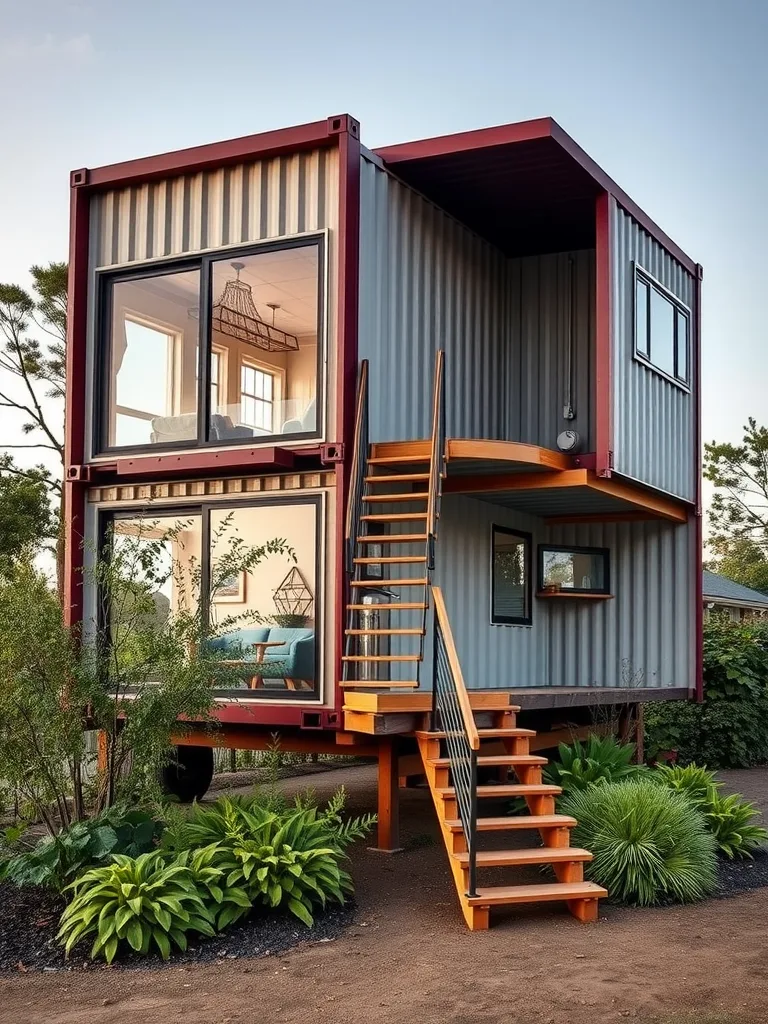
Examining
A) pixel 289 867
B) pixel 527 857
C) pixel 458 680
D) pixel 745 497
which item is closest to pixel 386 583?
pixel 458 680

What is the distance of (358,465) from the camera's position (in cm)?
924

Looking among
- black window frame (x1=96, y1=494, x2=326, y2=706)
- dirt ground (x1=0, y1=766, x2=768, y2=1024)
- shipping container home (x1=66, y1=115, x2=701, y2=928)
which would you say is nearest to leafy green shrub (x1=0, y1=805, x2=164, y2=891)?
dirt ground (x1=0, y1=766, x2=768, y2=1024)

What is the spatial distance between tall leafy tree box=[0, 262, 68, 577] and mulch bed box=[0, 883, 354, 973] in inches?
711

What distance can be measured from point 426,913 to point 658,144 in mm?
14153

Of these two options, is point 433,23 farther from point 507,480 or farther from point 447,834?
point 447,834

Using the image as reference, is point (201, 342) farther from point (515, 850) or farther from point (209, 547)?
point (515, 850)

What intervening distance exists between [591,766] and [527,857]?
9.05 ft

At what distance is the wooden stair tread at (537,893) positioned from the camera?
699 centimetres

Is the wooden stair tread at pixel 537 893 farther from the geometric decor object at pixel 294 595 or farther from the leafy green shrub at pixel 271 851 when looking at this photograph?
the geometric decor object at pixel 294 595

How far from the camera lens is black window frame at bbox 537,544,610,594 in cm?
1287

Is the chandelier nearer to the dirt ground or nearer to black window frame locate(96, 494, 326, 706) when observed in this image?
black window frame locate(96, 494, 326, 706)

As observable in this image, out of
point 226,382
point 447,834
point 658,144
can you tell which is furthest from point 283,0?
point 447,834

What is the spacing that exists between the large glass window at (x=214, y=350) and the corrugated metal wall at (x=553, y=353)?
12.0 feet

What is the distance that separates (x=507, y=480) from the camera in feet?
34.8
